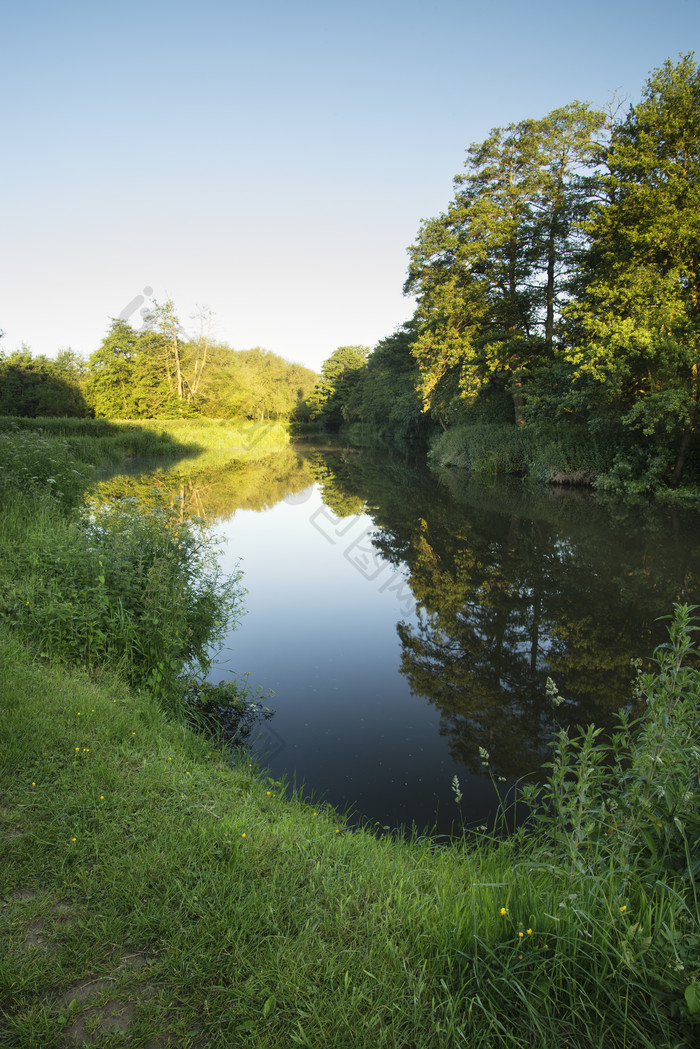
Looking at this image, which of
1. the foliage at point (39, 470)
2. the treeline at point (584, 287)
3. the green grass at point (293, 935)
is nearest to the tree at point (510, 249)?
the treeline at point (584, 287)

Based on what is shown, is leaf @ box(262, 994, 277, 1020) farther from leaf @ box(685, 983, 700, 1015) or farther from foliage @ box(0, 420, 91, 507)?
foliage @ box(0, 420, 91, 507)

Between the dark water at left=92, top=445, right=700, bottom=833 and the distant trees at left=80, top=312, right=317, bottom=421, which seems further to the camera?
the distant trees at left=80, top=312, right=317, bottom=421

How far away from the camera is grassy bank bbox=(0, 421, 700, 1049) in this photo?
1.70 m

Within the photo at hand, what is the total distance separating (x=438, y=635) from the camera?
22.9 ft

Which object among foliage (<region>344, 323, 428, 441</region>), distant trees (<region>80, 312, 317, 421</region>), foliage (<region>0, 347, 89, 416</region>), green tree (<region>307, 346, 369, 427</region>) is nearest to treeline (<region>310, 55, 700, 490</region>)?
foliage (<region>344, 323, 428, 441</region>)

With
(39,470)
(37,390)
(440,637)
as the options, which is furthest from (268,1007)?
(37,390)

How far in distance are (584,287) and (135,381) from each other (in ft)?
128

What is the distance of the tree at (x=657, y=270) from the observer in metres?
14.5

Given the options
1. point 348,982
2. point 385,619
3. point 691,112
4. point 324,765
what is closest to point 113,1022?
point 348,982

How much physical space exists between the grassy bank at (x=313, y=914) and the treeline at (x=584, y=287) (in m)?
14.8

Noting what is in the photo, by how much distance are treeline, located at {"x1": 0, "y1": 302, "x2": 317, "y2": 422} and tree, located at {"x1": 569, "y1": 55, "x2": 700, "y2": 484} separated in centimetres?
3754

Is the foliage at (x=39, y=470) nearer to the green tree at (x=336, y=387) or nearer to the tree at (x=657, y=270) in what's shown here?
the tree at (x=657, y=270)

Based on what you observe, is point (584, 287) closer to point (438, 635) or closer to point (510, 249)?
point (510, 249)

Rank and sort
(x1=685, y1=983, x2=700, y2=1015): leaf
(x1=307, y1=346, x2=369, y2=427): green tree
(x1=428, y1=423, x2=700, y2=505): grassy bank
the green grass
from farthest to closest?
(x1=307, y1=346, x2=369, y2=427): green tree
(x1=428, y1=423, x2=700, y2=505): grassy bank
the green grass
(x1=685, y1=983, x2=700, y2=1015): leaf
